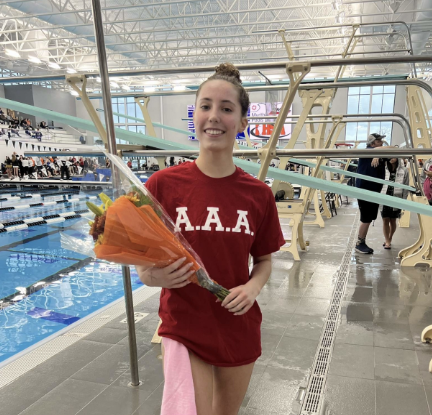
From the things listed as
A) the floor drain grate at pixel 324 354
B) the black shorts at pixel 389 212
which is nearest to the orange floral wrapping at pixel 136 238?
the floor drain grate at pixel 324 354

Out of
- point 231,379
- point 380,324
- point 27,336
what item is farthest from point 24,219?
point 231,379

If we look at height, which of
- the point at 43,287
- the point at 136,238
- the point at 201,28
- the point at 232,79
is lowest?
the point at 43,287

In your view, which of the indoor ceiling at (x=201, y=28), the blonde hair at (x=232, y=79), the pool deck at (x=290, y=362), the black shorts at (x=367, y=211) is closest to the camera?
the blonde hair at (x=232, y=79)

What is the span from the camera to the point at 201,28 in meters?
12.6

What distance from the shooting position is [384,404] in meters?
1.93

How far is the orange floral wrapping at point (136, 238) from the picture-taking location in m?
0.90

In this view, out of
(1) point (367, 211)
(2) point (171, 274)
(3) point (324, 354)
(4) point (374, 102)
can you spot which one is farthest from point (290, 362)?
(4) point (374, 102)

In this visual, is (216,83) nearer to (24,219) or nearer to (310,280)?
(310,280)

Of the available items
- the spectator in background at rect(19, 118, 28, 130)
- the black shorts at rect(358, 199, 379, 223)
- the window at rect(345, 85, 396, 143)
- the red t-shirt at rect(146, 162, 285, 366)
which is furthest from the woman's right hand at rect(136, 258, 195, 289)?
the window at rect(345, 85, 396, 143)

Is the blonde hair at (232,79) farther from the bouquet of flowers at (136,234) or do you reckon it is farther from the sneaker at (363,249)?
the sneaker at (363,249)

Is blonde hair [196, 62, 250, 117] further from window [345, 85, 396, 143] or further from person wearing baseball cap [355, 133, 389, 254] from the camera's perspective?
window [345, 85, 396, 143]

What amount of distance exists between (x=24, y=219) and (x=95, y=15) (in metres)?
7.90

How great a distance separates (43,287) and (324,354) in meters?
3.31

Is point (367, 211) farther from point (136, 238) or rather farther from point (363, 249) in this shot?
point (136, 238)
